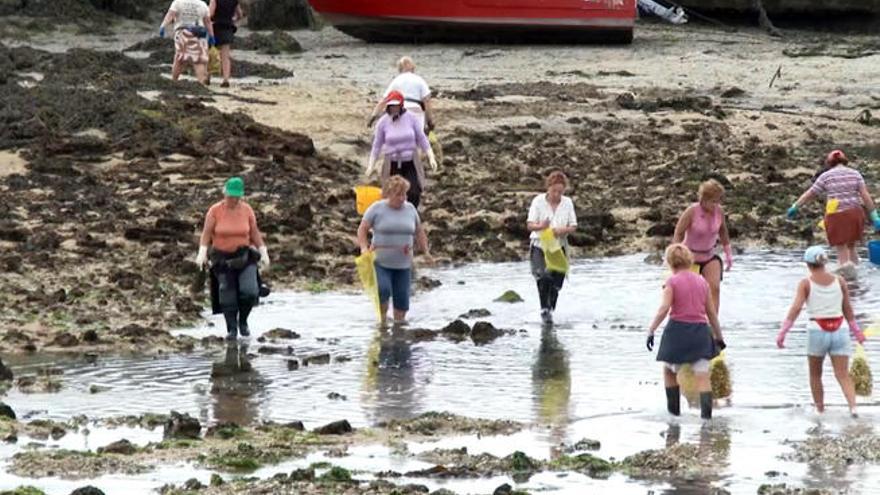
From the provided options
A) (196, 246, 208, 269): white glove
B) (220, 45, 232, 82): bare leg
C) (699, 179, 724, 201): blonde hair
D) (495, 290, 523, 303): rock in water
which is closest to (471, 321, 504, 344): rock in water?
(495, 290, 523, 303): rock in water

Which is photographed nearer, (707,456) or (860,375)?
(707,456)

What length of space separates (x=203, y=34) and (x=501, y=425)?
16.6 metres

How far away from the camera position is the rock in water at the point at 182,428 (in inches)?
529

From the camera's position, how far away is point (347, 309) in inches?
760

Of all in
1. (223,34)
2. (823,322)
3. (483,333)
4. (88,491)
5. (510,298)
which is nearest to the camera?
(88,491)

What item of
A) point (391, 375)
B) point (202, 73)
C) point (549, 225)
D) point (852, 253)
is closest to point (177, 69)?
point (202, 73)

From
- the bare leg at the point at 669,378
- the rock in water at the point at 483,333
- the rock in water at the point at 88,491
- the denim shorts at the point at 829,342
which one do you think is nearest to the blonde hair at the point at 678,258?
the bare leg at the point at 669,378

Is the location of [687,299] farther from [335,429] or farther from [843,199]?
[843,199]

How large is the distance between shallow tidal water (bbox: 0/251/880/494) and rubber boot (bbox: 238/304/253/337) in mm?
176

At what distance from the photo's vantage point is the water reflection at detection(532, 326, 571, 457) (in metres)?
14.3

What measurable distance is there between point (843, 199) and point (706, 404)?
6.84 m

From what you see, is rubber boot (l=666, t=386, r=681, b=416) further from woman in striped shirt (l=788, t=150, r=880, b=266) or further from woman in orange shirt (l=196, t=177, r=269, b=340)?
woman in striped shirt (l=788, t=150, r=880, b=266)

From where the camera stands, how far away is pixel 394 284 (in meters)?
18.4

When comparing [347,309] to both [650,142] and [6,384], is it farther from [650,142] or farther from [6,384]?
[650,142]
